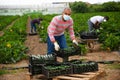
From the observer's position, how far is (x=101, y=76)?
6.69m

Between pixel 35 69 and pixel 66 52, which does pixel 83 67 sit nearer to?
pixel 66 52

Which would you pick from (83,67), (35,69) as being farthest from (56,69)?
(83,67)

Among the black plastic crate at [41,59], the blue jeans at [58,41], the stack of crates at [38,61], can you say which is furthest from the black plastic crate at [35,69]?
the blue jeans at [58,41]

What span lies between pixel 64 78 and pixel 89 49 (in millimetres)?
5062

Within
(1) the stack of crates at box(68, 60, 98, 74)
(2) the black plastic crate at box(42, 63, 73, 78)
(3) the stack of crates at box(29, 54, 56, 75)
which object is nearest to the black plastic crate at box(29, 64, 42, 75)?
(3) the stack of crates at box(29, 54, 56, 75)

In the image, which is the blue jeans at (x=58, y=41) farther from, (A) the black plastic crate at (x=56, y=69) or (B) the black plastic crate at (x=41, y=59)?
(A) the black plastic crate at (x=56, y=69)

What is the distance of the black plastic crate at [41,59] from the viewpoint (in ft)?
22.3

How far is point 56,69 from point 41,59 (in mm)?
727

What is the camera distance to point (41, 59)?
6883 mm

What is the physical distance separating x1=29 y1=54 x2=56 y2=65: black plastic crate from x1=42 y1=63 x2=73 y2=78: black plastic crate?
403 mm

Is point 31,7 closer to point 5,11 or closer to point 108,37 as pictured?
point 5,11

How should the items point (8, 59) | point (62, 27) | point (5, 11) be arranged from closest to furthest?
point (62, 27) < point (8, 59) < point (5, 11)

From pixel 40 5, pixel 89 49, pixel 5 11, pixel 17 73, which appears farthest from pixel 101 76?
pixel 40 5

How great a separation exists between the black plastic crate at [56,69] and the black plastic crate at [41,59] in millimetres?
403
